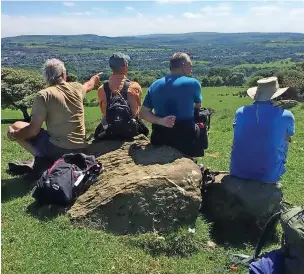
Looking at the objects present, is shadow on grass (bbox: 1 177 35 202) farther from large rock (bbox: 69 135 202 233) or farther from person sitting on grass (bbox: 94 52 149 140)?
person sitting on grass (bbox: 94 52 149 140)

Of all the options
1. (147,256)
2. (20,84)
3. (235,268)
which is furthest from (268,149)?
(20,84)

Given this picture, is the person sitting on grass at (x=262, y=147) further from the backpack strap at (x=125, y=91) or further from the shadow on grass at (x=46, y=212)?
the shadow on grass at (x=46, y=212)

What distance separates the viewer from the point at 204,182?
782cm

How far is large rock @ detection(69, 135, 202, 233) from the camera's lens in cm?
666

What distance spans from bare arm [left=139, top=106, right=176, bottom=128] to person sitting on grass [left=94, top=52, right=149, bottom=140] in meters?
0.24

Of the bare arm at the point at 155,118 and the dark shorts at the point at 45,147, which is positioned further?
the dark shorts at the point at 45,147

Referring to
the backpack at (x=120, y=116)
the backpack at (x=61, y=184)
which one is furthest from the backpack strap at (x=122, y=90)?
the backpack at (x=61, y=184)

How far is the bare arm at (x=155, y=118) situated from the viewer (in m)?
7.68

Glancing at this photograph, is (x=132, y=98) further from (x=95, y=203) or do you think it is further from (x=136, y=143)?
(x=95, y=203)

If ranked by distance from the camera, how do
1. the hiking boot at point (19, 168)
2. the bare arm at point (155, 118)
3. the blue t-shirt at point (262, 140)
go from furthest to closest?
the hiking boot at point (19, 168) → the bare arm at point (155, 118) → the blue t-shirt at point (262, 140)

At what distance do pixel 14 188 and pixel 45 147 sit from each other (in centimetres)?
97

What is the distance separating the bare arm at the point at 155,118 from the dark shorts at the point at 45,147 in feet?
4.60

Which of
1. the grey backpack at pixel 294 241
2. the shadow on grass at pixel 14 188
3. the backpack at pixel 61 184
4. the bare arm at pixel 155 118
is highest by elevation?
the bare arm at pixel 155 118

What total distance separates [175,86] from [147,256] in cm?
309
